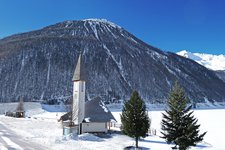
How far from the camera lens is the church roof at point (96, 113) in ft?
140

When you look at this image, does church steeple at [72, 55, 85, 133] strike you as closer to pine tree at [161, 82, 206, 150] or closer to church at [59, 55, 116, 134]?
church at [59, 55, 116, 134]

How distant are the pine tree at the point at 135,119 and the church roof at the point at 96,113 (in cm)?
959

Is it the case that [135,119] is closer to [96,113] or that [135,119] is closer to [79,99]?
[96,113]

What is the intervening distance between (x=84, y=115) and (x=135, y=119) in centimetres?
1155

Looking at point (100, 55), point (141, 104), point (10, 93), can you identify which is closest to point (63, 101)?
point (10, 93)

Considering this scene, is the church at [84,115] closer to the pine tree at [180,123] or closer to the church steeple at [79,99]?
the church steeple at [79,99]

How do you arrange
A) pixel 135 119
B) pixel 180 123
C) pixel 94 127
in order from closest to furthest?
pixel 180 123 → pixel 135 119 → pixel 94 127

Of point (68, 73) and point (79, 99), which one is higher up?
point (68, 73)

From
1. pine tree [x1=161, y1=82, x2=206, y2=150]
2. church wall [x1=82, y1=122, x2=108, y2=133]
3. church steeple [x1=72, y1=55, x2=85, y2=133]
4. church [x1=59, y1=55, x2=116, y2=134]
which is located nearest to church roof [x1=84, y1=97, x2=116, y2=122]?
church [x1=59, y1=55, x2=116, y2=134]

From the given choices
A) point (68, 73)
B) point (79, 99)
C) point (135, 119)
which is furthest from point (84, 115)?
point (68, 73)

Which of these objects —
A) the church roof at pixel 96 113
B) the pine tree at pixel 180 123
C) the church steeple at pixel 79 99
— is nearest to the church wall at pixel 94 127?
the church roof at pixel 96 113

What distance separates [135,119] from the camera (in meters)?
33.2

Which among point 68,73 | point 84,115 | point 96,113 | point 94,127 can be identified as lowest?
point 94,127

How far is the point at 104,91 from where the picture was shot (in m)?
148
